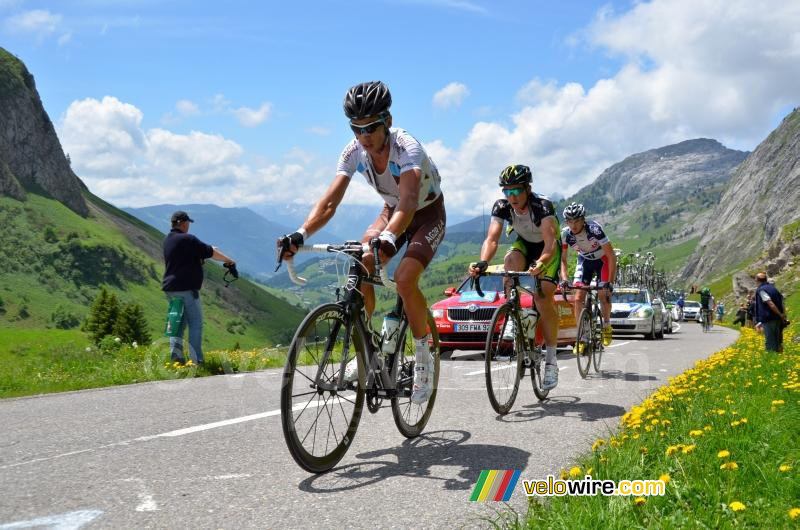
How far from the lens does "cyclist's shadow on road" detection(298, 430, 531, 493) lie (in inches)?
153

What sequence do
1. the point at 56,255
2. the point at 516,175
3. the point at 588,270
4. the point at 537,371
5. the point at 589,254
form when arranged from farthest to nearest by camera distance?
the point at 56,255
the point at 588,270
the point at 589,254
the point at 537,371
the point at 516,175

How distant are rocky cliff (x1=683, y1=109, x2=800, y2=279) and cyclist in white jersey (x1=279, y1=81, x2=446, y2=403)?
155449 mm

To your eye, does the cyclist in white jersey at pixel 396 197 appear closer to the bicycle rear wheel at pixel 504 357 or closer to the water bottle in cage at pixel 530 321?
the bicycle rear wheel at pixel 504 357

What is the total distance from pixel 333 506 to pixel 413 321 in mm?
1831

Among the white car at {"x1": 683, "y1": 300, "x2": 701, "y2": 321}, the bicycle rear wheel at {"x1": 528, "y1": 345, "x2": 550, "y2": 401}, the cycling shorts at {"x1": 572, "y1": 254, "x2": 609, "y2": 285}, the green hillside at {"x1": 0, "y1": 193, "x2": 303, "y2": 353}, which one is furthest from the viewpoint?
the green hillside at {"x1": 0, "y1": 193, "x2": 303, "y2": 353}

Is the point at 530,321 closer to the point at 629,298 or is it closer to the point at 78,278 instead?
the point at 629,298

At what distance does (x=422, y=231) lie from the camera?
5152mm

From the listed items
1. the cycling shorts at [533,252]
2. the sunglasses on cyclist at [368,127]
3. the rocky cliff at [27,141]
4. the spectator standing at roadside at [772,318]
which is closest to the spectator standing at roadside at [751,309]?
the spectator standing at roadside at [772,318]

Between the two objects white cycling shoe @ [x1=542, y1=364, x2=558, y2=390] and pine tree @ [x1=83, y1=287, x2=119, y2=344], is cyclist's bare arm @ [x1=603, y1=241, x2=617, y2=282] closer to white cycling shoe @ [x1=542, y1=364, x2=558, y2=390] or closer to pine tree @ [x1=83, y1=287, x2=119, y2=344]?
white cycling shoe @ [x1=542, y1=364, x2=558, y2=390]

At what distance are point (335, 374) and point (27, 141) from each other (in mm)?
216800

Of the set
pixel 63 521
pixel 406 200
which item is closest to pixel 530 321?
pixel 406 200

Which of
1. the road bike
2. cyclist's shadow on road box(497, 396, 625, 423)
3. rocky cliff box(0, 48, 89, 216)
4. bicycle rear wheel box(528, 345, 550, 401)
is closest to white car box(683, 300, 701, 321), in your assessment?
the road bike

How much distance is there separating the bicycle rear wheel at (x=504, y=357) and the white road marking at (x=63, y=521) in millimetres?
3593

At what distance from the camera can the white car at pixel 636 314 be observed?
22.2 m
